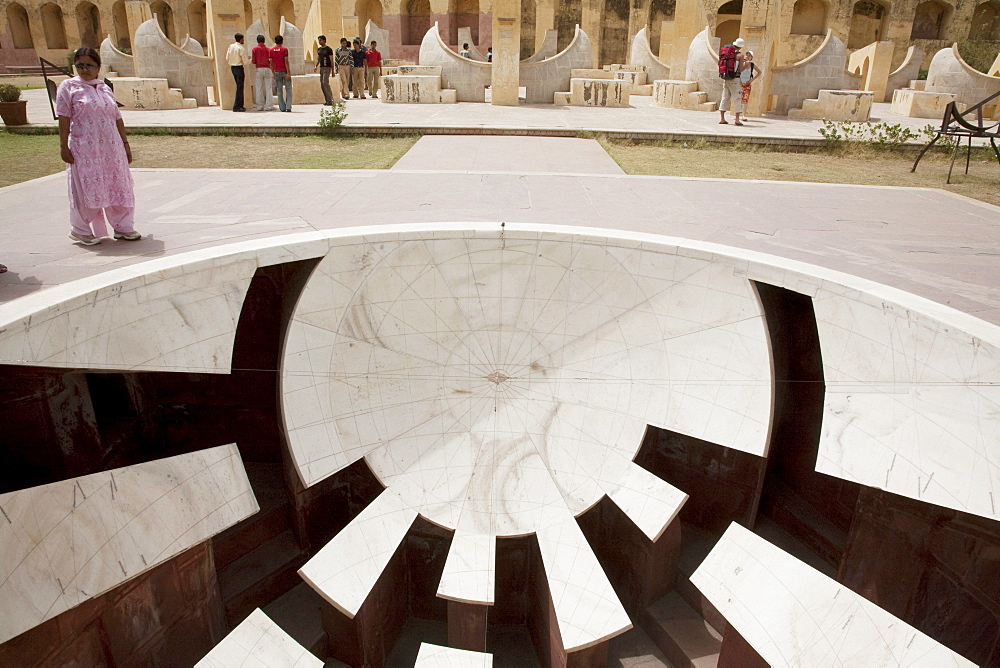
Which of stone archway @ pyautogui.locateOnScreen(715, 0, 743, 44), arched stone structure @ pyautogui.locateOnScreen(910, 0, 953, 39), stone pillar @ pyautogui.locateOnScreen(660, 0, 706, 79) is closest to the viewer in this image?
stone pillar @ pyautogui.locateOnScreen(660, 0, 706, 79)

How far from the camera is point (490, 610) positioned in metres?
4.48

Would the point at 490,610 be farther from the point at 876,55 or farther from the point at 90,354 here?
the point at 876,55

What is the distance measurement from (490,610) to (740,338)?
2310 millimetres

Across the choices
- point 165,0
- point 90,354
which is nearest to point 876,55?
point 90,354

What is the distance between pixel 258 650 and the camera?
363cm

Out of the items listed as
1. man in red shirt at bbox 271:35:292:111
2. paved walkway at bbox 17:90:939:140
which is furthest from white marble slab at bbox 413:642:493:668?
man in red shirt at bbox 271:35:292:111

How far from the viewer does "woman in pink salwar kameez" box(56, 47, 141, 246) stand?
13.1ft

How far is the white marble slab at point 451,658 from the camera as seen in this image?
3771 mm

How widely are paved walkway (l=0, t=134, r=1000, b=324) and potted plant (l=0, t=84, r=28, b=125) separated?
4521 mm

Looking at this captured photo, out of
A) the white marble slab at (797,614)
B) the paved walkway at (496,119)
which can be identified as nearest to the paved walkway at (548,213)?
the white marble slab at (797,614)

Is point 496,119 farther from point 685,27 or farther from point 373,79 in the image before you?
point 685,27

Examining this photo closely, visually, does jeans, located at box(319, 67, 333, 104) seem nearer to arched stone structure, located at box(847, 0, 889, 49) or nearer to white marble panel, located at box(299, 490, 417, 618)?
white marble panel, located at box(299, 490, 417, 618)

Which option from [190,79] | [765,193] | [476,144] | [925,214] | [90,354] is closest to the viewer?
[90,354]

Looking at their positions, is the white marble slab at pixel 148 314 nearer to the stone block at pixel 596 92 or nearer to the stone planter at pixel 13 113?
the stone planter at pixel 13 113
